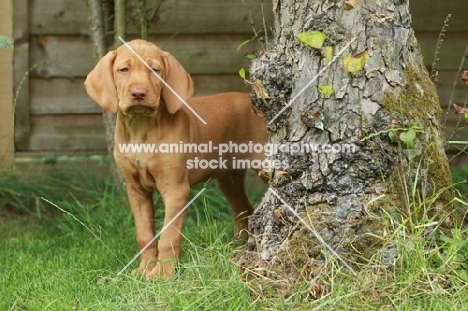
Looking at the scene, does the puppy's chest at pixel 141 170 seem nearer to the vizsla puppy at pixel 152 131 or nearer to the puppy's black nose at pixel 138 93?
the vizsla puppy at pixel 152 131

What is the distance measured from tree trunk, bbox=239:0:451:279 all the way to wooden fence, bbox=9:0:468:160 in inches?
117

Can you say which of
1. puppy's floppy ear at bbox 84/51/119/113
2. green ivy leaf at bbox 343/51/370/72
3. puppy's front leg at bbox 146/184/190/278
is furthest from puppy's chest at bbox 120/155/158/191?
green ivy leaf at bbox 343/51/370/72

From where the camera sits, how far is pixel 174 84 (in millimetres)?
3824

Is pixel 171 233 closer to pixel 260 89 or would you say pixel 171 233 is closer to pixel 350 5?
pixel 260 89

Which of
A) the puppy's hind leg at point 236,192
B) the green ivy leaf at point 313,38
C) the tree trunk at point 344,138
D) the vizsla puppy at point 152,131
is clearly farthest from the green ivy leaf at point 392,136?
the puppy's hind leg at point 236,192

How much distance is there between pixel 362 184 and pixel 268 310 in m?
0.72

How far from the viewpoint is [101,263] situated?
393 centimetres

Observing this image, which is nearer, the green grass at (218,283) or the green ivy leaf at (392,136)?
the green grass at (218,283)

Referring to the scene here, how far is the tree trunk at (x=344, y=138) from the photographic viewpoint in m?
3.31

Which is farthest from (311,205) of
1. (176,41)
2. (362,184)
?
→ (176,41)

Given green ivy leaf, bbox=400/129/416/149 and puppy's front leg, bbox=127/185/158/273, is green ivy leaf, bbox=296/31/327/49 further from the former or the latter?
puppy's front leg, bbox=127/185/158/273

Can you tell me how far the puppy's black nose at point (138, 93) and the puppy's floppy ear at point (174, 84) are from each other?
0.77ft

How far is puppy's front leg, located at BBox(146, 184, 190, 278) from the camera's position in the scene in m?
3.68

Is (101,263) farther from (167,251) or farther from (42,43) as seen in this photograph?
(42,43)
